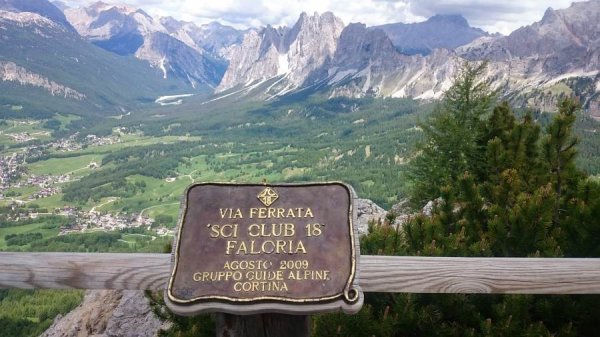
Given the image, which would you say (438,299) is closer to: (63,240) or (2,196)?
(63,240)

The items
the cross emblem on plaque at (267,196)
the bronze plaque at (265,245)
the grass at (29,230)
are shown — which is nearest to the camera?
the bronze plaque at (265,245)

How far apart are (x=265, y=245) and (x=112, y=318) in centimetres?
1048

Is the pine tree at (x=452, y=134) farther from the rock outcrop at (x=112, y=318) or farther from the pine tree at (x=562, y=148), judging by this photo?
the rock outcrop at (x=112, y=318)

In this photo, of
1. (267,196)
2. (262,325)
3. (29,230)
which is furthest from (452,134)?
(29,230)

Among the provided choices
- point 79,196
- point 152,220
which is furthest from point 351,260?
point 79,196

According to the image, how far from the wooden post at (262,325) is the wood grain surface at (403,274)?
0.70 metres

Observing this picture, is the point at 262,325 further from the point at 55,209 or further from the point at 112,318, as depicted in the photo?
the point at 55,209

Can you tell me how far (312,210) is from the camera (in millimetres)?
4953

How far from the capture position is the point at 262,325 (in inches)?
177

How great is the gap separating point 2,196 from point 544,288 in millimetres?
193819

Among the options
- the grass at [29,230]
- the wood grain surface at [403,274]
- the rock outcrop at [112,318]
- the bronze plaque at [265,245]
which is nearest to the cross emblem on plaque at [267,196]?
the bronze plaque at [265,245]

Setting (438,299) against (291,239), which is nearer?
(291,239)

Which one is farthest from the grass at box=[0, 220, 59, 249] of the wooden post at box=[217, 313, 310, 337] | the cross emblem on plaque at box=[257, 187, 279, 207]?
the wooden post at box=[217, 313, 310, 337]

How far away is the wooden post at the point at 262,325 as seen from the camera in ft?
14.7
